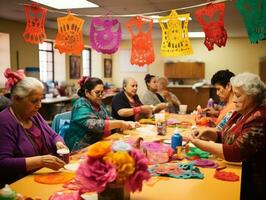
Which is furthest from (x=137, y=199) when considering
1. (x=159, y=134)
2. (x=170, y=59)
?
(x=170, y=59)

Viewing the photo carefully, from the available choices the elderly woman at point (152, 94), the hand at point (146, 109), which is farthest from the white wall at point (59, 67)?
the hand at point (146, 109)

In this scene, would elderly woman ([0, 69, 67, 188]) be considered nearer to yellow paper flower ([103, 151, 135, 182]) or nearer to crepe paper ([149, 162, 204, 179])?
crepe paper ([149, 162, 204, 179])

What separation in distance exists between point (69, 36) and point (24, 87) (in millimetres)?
1640

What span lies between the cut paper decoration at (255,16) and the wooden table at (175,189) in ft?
3.66

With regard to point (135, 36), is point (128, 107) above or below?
below

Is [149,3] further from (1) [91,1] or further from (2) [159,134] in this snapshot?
(2) [159,134]

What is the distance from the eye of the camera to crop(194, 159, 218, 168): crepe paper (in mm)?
2041

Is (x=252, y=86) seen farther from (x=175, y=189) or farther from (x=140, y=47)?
(x=140, y=47)

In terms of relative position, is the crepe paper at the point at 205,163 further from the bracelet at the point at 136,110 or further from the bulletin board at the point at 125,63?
the bulletin board at the point at 125,63

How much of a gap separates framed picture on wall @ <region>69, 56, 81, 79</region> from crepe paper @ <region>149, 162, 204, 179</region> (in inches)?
275

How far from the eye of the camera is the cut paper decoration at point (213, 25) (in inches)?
115

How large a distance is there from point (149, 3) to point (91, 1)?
88cm

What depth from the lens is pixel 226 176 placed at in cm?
183

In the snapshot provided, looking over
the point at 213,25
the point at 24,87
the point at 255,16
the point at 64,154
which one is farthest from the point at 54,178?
the point at 213,25
